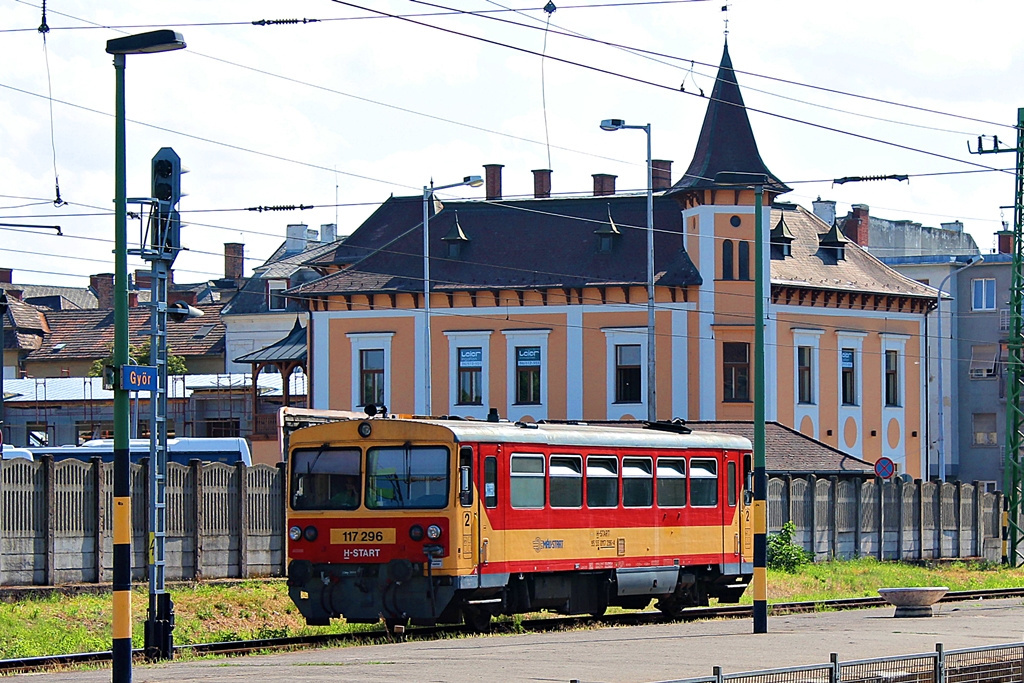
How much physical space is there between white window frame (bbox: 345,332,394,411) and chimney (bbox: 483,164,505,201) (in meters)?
7.97

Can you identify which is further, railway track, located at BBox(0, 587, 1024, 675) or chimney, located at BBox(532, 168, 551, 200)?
chimney, located at BBox(532, 168, 551, 200)

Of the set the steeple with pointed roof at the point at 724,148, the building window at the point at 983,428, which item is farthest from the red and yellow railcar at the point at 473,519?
the building window at the point at 983,428

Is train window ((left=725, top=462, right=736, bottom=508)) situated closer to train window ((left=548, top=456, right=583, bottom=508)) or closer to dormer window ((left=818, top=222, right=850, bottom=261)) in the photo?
train window ((left=548, top=456, right=583, bottom=508))

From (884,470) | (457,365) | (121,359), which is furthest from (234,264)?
(121,359)

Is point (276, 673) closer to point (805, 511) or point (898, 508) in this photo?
point (805, 511)

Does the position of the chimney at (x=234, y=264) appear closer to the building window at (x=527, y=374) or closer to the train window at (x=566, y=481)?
the building window at (x=527, y=374)

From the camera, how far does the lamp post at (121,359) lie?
15.7 metres

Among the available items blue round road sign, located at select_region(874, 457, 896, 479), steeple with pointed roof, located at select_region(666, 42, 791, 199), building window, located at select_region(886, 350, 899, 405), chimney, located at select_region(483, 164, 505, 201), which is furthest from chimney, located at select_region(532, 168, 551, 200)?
blue round road sign, located at select_region(874, 457, 896, 479)

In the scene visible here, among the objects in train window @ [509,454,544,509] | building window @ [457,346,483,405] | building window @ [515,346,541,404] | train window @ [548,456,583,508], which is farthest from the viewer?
building window @ [457,346,483,405]

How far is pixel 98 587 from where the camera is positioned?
83.3 ft

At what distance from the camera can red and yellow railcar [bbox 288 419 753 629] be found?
22062 millimetres

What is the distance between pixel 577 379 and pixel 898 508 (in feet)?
47.6

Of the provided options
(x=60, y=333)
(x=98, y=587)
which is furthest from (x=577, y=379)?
(x=60, y=333)

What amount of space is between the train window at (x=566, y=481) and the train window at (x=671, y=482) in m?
1.93
